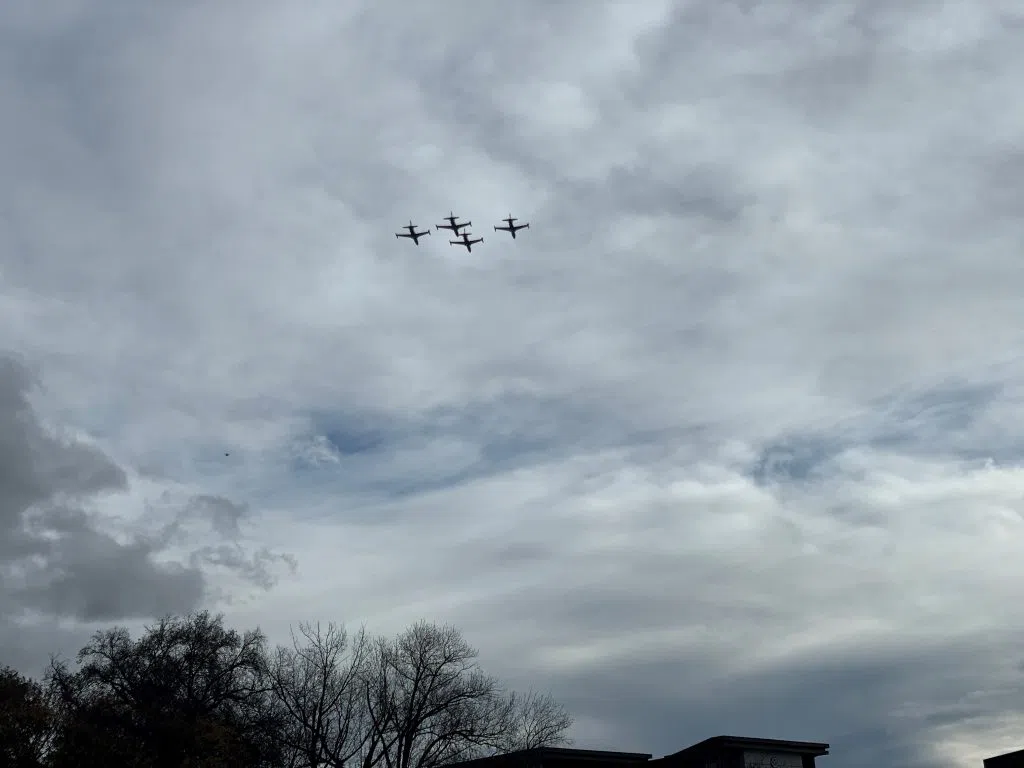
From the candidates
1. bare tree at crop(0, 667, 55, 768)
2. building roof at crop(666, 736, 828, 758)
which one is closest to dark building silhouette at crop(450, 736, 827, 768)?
building roof at crop(666, 736, 828, 758)

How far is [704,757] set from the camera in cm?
6644

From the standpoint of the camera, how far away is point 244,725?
61.2m

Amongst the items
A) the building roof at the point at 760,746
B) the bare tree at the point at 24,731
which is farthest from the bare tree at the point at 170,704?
the building roof at the point at 760,746

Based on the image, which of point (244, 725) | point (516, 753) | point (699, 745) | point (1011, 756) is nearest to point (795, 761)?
point (699, 745)

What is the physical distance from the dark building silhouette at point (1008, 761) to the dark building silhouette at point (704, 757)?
0.44 ft

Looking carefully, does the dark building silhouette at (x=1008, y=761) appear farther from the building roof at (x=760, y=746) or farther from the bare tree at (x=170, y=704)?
the bare tree at (x=170, y=704)

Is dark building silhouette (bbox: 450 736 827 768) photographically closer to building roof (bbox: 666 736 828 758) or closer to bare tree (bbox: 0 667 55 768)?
building roof (bbox: 666 736 828 758)

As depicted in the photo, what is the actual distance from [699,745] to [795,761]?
6553 millimetres

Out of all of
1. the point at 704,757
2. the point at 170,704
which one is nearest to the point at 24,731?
the point at 170,704

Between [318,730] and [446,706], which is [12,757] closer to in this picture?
[318,730]

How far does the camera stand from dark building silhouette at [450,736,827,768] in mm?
60969

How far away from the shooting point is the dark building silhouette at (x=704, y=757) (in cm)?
6097

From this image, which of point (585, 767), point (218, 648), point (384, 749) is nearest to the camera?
point (384, 749)

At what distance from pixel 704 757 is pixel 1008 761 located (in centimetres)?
2005
